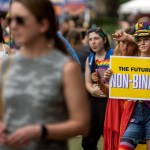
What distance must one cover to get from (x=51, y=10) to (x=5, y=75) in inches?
17.2

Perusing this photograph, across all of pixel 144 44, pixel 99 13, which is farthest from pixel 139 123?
pixel 99 13

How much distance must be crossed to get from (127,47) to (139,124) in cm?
101

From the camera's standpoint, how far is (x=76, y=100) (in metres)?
3.91

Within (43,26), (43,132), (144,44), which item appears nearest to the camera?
(43,132)

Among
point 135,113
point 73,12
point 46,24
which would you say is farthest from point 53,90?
point 73,12

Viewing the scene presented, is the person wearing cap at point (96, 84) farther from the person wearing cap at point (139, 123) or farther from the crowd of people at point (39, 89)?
the crowd of people at point (39, 89)

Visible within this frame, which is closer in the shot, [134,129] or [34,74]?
[34,74]

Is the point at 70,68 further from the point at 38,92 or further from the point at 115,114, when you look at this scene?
the point at 115,114

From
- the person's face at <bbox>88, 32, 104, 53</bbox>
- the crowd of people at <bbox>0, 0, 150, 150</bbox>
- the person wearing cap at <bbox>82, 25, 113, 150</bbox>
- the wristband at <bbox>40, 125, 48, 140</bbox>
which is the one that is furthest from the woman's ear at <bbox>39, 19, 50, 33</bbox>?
the person's face at <bbox>88, 32, 104, 53</bbox>

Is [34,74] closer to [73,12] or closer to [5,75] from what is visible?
[5,75]

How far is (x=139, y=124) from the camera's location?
7.29 m

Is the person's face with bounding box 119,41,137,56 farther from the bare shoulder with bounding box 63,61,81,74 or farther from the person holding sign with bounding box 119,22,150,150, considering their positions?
the bare shoulder with bounding box 63,61,81,74

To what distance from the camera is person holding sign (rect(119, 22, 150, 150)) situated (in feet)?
23.8

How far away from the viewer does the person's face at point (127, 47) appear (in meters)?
7.90
